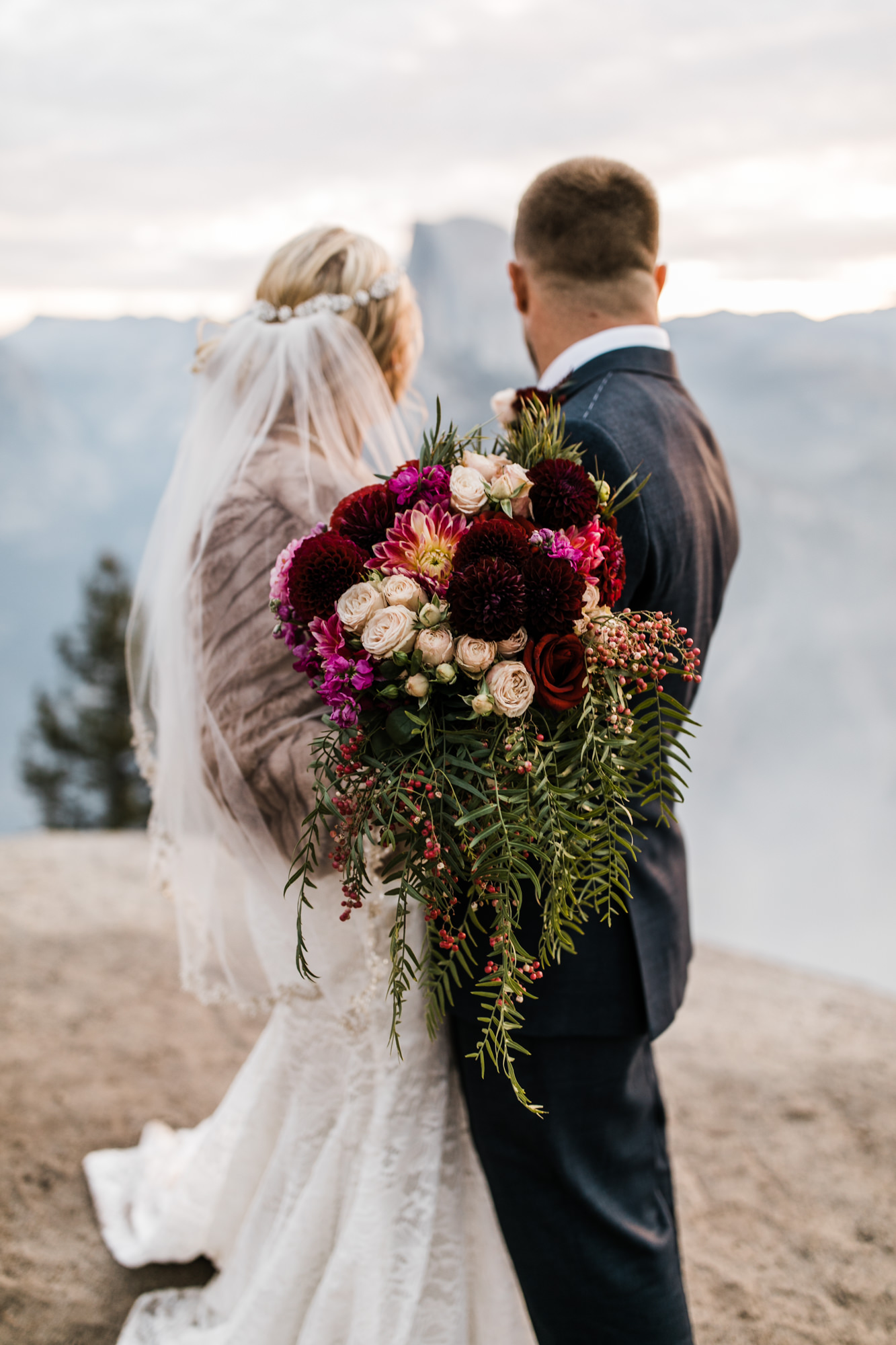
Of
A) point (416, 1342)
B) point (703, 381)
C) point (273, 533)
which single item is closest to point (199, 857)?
point (273, 533)

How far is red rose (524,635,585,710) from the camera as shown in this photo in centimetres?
107

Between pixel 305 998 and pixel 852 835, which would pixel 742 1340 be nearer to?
pixel 305 998

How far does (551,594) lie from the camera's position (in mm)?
1072

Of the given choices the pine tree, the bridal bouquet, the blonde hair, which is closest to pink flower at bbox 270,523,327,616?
the bridal bouquet

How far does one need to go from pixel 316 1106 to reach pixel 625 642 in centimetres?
128

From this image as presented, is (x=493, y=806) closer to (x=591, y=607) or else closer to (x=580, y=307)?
(x=591, y=607)

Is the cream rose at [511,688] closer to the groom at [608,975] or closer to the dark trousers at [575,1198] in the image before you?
the groom at [608,975]

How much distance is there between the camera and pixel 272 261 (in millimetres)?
1938

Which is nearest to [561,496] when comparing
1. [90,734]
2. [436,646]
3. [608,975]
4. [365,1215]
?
[436,646]

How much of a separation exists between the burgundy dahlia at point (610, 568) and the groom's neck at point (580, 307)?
0.62 meters

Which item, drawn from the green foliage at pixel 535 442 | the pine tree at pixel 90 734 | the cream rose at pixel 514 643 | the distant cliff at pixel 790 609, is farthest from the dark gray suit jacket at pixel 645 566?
the pine tree at pixel 90 734

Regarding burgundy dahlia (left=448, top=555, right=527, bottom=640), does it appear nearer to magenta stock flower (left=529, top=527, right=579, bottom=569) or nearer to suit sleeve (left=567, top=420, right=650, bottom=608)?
magenta stock flower (left=529, top=527, right=579, bottom=569)

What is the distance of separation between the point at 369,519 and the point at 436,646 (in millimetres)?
235

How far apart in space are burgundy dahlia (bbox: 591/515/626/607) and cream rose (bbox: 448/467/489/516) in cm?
17
